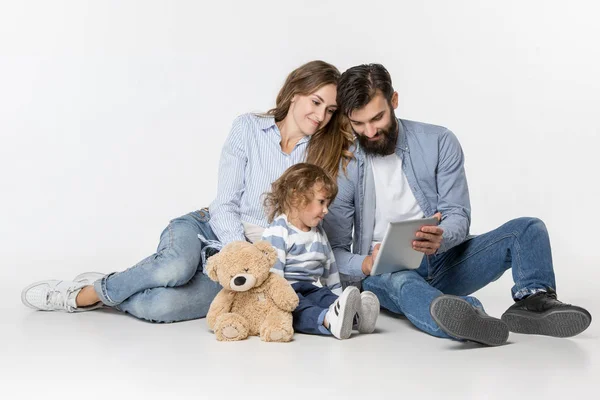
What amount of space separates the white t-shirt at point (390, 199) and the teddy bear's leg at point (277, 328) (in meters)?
0.77

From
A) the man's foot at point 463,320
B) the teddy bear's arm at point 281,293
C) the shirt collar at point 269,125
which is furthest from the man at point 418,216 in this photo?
the teddy bear's arm at point 281,293

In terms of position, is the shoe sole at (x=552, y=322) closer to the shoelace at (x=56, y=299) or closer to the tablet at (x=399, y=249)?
the tablet at (x=399, y=249)

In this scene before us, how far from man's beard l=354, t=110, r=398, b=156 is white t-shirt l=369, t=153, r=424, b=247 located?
83 mm

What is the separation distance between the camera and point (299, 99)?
4.32 metres

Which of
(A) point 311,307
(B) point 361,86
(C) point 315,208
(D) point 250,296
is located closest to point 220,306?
(D) point 250,296

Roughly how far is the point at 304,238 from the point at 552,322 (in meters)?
1.10

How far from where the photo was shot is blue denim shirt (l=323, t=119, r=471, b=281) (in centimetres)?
418

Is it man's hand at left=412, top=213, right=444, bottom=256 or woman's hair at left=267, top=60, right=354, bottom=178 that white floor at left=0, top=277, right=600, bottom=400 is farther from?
woman's hair at left=267, top=60, right=354, bottom=178

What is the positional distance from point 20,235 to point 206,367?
9.94ft

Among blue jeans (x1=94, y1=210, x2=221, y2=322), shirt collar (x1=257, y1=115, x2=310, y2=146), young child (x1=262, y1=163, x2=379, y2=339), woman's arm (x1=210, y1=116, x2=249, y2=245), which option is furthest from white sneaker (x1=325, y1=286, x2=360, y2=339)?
shirt collar (x1=257, y1=115, x2=310, y2=146)

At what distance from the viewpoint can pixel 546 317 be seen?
3.61 meters

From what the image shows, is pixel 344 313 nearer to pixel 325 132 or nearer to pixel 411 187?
pixel 411 187

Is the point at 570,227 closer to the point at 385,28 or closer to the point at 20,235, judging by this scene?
the point at 385,28

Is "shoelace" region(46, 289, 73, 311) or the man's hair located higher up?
the man's hair
